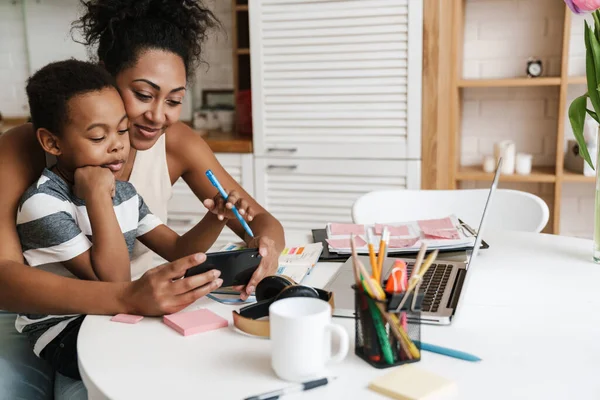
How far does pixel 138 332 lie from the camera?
100 centimetres

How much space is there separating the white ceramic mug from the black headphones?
11cm

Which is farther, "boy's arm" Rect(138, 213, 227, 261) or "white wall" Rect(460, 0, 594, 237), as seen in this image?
"white wall" Rect(460, 0, 594, 237)

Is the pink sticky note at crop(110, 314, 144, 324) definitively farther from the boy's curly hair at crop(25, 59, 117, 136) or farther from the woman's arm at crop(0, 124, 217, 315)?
the boy's curly hair at crop(25, 59, 117, 136)

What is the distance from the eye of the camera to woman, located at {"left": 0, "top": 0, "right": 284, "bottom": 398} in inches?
42.3

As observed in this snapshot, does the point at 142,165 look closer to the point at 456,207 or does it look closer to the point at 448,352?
the point at 456,207

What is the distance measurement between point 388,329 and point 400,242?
59 cm

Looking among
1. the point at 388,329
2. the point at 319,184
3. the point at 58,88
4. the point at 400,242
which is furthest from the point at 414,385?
the point at 319,184

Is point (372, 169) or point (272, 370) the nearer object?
point (272, 370)

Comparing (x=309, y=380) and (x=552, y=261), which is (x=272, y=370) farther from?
(x=552, y=261)

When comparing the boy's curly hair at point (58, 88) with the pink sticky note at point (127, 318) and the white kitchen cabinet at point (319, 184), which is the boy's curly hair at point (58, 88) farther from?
the white kitchen cabinet at point (319, 184)

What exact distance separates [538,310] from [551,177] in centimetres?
193

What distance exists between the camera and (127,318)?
3.45 feet

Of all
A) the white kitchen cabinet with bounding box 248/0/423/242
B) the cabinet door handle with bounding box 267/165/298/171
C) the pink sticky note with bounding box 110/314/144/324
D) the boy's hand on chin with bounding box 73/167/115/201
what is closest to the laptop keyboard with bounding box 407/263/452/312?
the pink sticky note with bounding box 110/314/144/324

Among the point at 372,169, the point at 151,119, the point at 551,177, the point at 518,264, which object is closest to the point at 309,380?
the point at 518,264
